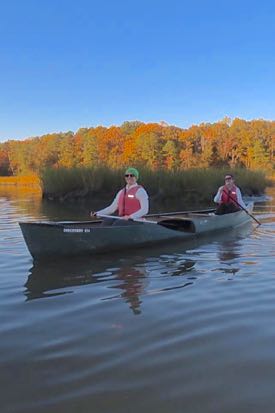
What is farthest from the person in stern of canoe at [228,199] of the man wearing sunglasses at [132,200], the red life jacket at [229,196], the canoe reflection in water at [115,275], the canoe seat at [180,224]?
the man wearing sunglasses at [132,200]

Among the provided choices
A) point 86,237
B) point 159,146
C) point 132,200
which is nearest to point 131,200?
point 132,200

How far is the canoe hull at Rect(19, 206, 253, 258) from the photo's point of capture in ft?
23.7

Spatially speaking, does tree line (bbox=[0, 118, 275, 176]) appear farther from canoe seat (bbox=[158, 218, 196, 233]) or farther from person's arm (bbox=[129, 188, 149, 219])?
person's arm (bbox=[129, 188, 149, 219])

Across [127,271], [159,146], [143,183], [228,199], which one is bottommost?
[127,271]

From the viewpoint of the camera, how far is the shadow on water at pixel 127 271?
226 inches

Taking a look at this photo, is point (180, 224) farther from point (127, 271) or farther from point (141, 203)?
point (127, 271)

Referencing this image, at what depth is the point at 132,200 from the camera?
336 inches

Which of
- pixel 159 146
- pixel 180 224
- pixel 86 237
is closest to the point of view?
pixel 86 237

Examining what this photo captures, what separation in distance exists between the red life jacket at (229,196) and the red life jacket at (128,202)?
4.04m

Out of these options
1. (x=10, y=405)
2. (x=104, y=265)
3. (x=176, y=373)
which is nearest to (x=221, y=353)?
(x=176, y=373)

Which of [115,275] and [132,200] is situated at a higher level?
[132,200]

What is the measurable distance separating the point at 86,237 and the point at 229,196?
5443 millimetres

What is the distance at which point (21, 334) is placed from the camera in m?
4.08

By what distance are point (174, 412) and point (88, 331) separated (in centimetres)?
159
